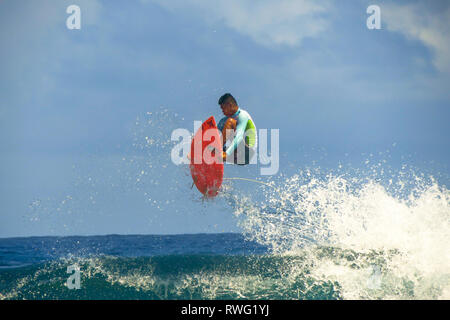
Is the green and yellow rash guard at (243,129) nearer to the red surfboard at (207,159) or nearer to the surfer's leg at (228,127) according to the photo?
the surfer's leg at (228,127)

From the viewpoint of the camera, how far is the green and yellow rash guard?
828cm

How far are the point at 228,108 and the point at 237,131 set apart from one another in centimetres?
49

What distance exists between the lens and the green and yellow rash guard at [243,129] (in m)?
8.28

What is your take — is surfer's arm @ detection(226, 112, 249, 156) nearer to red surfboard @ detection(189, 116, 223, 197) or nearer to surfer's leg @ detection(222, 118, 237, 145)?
surfer's leg @ detection(222, 118, 237, 145)

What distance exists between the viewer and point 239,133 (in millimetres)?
8328

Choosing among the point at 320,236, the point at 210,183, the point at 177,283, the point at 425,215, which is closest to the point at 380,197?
the point at 425,215

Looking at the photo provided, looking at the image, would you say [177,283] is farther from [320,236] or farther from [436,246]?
[436,246]

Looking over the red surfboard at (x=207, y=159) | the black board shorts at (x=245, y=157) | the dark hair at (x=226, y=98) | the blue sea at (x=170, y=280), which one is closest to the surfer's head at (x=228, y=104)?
the dark hair at (x=226, y=98)

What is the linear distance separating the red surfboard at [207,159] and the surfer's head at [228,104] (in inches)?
12.4

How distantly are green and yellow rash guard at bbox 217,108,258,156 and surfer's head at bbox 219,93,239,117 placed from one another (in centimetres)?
8

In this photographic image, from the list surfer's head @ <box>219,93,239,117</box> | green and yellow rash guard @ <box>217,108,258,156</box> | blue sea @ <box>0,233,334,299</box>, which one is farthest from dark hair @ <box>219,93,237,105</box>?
blue sea @ <box>0,233,334,299</box>

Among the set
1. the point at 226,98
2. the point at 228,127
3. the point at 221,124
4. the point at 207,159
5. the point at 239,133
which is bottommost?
the point at 207,159

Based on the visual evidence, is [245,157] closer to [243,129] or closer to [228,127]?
[243,129]

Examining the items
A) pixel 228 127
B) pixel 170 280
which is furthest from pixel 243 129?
pixel 170 280
